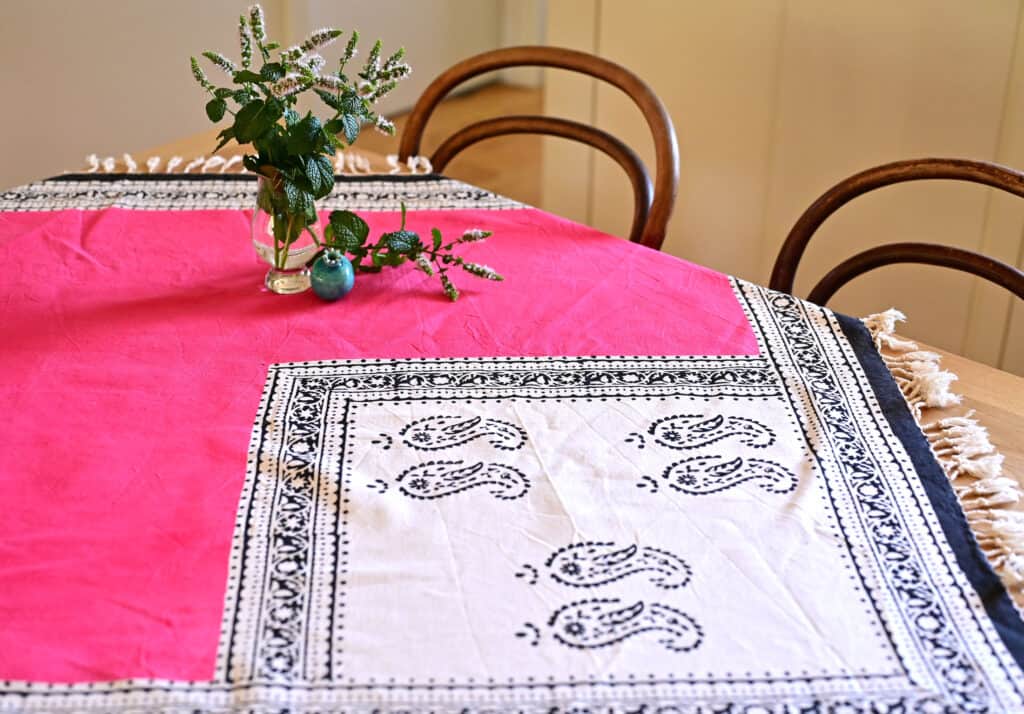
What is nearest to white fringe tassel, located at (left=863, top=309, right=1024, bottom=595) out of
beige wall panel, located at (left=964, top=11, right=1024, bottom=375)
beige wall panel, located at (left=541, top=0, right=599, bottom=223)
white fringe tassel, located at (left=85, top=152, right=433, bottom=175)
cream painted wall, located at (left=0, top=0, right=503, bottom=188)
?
white fringe tassel, located at (left=85, top=152, right=433, bottom=175)

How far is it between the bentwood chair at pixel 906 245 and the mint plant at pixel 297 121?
0.43 metres

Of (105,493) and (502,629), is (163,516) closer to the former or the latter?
(105,493)

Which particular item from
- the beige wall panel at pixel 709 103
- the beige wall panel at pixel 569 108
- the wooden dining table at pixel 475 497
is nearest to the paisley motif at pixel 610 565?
the wooden dining table at pixel 475 497

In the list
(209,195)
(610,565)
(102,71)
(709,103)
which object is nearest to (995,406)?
(610,565)

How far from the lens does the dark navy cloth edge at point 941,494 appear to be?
0.92m

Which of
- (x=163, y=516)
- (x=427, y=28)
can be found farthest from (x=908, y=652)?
(x=427, y=28)

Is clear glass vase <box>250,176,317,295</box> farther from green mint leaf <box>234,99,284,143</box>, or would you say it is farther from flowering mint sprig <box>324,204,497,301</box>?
green mint leaf <box>234,99,284,143</box>

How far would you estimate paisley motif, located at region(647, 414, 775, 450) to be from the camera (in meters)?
1.12

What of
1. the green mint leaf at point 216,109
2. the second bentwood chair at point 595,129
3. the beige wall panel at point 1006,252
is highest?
the green mint leaf at point 216,109

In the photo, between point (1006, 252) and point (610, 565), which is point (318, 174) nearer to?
point (610, 565)

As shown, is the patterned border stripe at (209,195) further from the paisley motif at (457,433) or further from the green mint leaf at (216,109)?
the paisley motif at (457,433)

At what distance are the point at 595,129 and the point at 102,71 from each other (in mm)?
1732

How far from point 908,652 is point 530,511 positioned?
33 cm

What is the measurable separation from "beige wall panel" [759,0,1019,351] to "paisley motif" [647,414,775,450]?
4.23 feet
